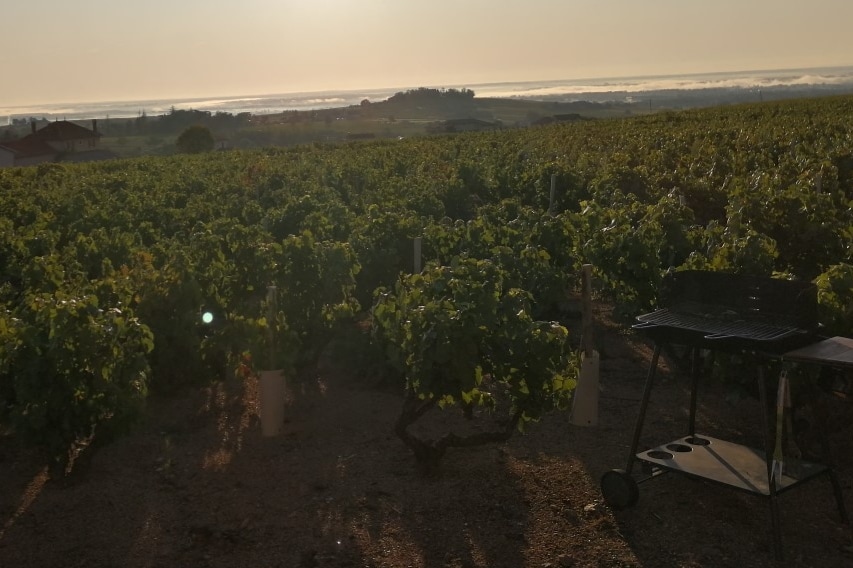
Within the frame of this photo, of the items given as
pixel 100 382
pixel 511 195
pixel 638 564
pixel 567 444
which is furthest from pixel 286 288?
pixel 511 195

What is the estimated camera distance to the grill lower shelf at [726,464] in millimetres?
5223

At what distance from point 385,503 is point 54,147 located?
3117 inches

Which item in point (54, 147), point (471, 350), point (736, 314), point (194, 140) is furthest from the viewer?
point (194, 140)

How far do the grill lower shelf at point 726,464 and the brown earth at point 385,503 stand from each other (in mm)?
351

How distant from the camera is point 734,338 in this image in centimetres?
477

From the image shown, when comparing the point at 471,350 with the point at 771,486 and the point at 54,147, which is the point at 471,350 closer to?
the point at 771,486

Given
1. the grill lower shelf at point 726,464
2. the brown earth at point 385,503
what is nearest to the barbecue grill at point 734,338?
the grill lower shelf at point 726,464

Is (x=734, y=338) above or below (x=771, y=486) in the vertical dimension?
above

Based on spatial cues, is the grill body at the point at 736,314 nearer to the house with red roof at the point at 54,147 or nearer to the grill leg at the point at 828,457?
the grill leg at the point at 828,457

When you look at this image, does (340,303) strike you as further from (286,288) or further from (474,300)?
(474,300)

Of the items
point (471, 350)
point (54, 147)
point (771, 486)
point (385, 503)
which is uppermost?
point (471, 350)

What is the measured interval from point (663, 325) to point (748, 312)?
0.58m

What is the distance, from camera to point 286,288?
8.68 metres

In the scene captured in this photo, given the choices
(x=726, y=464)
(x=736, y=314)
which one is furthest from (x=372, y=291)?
(x=736, y=314)
